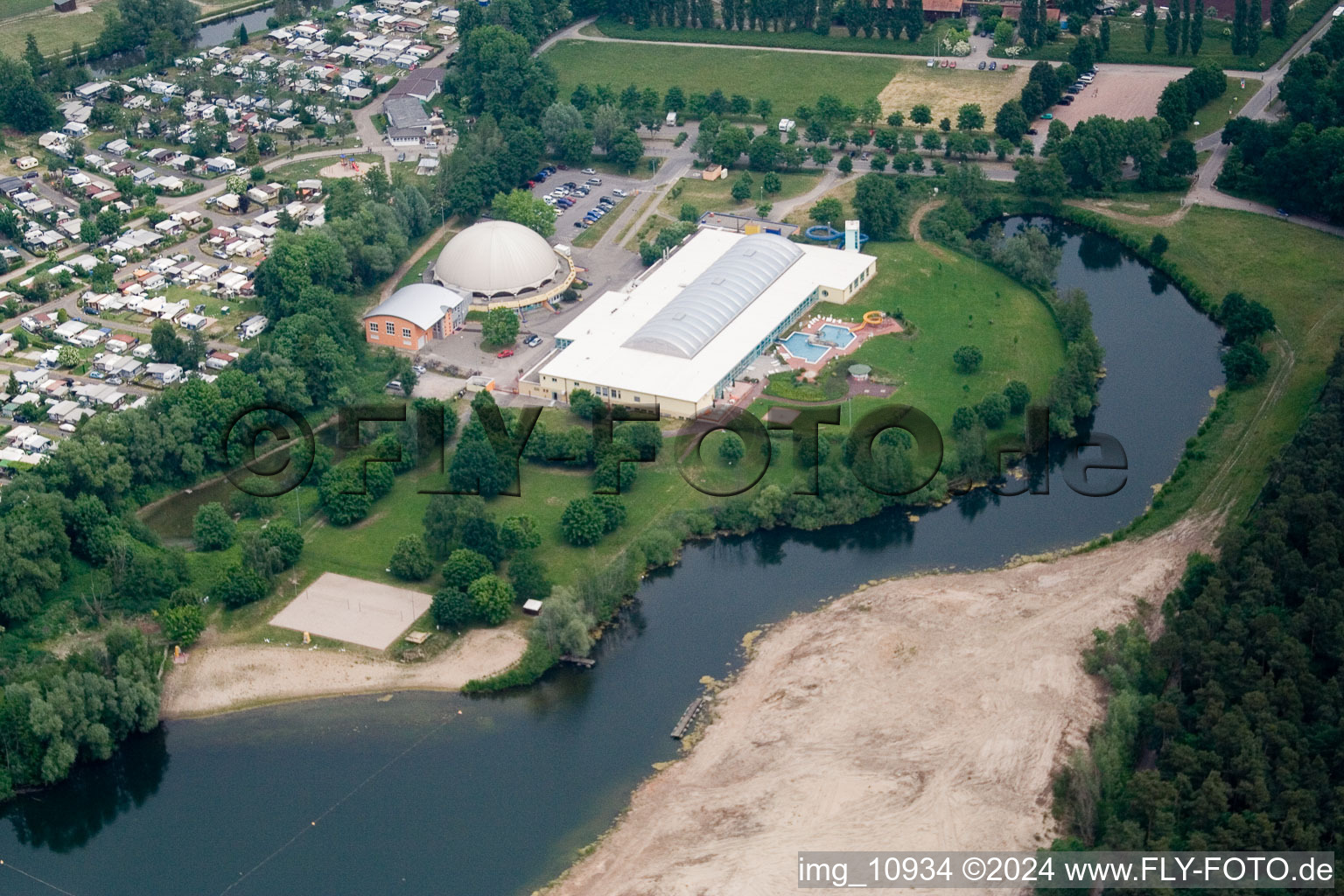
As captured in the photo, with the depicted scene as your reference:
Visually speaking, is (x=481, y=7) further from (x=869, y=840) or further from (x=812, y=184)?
(x=869, y=840)

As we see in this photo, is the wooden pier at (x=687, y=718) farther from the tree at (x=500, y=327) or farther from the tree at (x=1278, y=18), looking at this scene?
the tree at (x=1278, y=18)

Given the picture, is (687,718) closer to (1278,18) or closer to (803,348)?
(803,348)

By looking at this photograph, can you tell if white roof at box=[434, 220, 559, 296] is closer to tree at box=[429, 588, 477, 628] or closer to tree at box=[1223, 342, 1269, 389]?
tree at box=[429, 588, 477, 628]

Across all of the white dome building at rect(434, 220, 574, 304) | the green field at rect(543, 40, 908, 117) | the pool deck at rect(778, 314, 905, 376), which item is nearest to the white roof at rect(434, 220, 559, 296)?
the white dome building at rect(434, 220, 574, 304)

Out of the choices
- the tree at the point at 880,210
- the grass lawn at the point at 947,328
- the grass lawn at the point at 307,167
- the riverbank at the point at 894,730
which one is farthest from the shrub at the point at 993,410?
the grass lawn at the point at 307,167

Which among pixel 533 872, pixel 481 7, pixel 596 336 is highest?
pixel 481 7

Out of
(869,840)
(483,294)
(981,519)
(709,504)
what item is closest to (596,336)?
(483,294)
